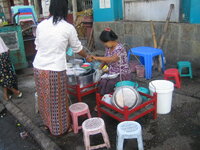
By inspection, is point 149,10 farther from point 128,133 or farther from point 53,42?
point 128,133

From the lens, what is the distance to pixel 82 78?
425cm

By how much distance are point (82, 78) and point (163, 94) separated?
1.58 m

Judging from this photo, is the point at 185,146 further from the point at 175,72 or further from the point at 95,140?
the point at 175,72

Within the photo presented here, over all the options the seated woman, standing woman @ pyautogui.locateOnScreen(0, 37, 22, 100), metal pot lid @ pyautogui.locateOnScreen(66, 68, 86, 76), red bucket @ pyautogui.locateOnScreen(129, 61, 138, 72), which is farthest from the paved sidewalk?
red bucket @ pyautogui.locateOnScreen(129, 61, 138, 72)

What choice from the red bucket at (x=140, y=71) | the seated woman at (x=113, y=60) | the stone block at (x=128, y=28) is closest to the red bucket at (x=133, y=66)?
Result: the red bucket at (x=140, y=71)

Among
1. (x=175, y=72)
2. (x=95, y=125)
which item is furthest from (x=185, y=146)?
(x=175, y=72)

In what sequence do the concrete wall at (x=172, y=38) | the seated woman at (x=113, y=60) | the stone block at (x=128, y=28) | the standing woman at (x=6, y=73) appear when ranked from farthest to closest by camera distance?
the stone block at (x=128, y=28), the concrete wall at (x=172, y=38), the standing woman at (x=6, y=73), the seated woman at (x=113, y=60)

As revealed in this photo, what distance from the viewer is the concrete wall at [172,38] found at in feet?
17.9

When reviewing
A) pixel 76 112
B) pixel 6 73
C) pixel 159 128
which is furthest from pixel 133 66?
pixel 6 73

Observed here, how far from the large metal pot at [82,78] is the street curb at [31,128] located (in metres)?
1.11

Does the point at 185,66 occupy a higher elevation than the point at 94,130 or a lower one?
higher

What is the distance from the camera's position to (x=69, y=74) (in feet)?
14.0

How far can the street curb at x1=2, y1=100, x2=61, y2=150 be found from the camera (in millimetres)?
3299

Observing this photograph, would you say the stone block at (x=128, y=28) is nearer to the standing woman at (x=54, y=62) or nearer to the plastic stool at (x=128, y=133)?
the standing woman at (x=54, y=62)
